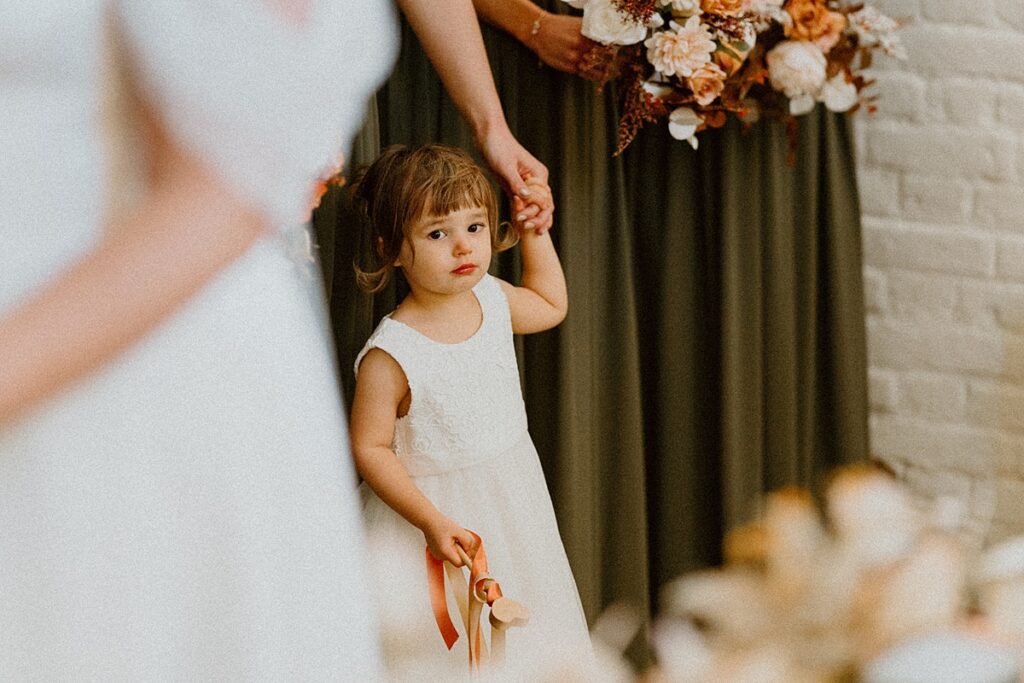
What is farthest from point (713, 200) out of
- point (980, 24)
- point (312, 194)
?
point (312, 194)

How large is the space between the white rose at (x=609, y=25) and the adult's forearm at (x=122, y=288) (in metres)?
1.27

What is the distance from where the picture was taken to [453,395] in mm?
1596

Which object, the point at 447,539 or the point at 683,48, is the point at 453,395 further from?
the point at 683,48

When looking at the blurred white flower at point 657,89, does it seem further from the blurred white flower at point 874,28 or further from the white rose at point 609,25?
the blurred white flower at point 874,28

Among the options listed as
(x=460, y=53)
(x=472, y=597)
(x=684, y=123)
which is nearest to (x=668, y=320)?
(x=684, y=123)

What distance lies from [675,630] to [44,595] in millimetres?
303

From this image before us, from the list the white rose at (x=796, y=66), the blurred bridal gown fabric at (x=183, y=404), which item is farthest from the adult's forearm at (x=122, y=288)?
the white rose at (x=796, y=66)

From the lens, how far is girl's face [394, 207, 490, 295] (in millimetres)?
1537

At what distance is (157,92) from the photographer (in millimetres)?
519

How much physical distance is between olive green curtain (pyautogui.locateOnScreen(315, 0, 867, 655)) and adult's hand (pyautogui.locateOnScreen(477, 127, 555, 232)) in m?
0.17

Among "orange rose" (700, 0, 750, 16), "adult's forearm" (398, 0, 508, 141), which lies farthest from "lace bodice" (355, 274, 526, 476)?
"orange rose" (700, 0, 750, 16)

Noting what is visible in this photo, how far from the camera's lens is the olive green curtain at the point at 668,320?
189cm

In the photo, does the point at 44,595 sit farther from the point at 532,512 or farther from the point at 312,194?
the point at 532,512

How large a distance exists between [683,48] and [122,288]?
1381 mm
